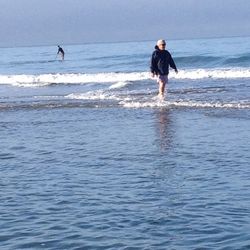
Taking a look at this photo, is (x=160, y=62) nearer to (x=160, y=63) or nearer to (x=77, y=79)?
(x=160, y=63)

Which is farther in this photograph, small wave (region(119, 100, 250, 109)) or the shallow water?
small wave (region(119, 100, 250, 109))

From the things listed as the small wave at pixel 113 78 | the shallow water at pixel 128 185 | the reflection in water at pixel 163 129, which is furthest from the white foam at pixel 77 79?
the shallow water at pixel 128 185

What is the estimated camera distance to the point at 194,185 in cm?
693

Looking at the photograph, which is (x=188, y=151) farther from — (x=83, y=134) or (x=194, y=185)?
(x=83, y=134)

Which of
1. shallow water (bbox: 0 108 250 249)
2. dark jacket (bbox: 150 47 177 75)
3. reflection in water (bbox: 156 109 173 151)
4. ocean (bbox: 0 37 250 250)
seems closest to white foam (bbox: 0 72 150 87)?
dark jacket (bbox: 150 47 177 75)

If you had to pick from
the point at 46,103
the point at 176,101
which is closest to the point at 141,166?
the point at 176,101

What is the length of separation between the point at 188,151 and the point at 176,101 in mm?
6755

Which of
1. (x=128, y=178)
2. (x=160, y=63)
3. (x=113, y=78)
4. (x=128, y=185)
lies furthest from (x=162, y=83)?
(x=113, y=78)

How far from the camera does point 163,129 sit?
11297 millimetres

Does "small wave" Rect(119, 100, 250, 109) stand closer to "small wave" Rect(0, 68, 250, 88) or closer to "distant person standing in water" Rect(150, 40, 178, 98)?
"distant person standing in water" Rect(150, 40, 178, 98)

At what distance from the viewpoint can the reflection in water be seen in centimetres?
972

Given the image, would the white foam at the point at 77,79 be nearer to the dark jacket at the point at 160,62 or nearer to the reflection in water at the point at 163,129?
the dark jacket at the point at 160,62

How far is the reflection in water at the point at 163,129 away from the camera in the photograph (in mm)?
9719

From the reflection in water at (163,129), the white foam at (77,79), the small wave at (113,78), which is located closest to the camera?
the reflection in water at (163,129)
